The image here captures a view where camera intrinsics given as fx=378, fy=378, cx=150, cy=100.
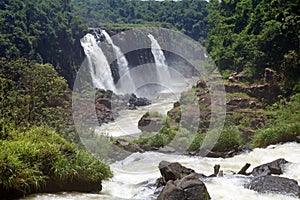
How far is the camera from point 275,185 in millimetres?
7688

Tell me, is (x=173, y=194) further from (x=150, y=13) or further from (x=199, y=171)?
(x=150, y=13)

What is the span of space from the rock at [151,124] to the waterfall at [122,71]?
50.0 ft

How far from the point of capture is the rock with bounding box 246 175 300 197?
7484 millimetres

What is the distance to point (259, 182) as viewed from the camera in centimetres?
795

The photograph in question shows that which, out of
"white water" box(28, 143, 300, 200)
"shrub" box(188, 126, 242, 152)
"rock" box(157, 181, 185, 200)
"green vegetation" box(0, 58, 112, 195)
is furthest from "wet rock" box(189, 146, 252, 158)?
"rock" box(157, 181, 185, 200)

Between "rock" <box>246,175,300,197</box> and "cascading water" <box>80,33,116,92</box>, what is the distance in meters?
26.3

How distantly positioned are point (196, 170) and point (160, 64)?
29.1 meters

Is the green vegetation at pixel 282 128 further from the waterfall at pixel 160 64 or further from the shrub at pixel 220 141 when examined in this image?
the waterfall at pixel 160 64

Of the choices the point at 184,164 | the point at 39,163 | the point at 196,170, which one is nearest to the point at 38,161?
the point at 39,163

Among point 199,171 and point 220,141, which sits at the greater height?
point 220,141

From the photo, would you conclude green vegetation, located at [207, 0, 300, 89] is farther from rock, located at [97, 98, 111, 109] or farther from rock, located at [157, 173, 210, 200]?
rock, located at [157, 173, 210, 200]

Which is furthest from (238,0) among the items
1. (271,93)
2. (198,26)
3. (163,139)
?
(198,26)

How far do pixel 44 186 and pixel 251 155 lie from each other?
749 centimetres

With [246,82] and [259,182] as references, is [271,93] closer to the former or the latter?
[246,82]
